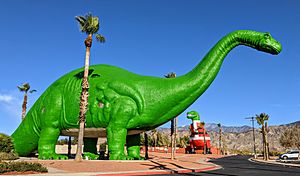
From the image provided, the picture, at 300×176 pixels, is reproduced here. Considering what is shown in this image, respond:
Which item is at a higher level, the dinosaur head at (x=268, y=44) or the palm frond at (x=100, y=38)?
the palm frond at (x=100, y=38)

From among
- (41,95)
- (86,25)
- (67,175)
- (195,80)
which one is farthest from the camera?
(41,95)

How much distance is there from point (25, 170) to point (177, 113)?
777 cm

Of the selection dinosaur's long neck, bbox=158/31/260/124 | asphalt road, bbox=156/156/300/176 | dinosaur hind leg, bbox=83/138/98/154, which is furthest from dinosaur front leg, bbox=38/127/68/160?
asphalt road, bbox=156/156/300/176

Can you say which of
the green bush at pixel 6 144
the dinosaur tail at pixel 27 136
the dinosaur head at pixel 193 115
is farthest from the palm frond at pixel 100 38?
the dinosaur head at pixel 193 115

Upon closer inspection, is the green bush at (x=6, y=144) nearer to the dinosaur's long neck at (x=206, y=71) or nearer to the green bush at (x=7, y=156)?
the green bush at (x=7, y=156)

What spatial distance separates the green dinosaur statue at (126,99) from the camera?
15.3 metres

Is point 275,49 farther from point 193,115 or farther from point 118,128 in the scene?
point 193,115

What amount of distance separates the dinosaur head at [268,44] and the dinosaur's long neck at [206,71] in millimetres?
259

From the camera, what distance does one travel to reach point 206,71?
50.4ft

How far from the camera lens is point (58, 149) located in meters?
38.5

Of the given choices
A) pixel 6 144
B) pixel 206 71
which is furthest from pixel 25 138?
pixel 206 71

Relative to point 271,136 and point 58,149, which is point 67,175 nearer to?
point 58,149

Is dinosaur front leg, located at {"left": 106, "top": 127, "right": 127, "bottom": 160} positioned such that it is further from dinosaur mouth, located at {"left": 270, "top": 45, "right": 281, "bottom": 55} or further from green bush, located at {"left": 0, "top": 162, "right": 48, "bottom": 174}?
dinosaur mouth, located at {"left": 270, "top": 45, "right": 281, "bottom": 55}

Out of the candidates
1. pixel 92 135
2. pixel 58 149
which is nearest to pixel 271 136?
pixel 58 149
